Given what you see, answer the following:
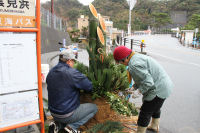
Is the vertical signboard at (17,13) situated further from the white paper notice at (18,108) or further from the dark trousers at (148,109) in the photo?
the dark trousers at (148,109)

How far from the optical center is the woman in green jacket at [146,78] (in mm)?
2396

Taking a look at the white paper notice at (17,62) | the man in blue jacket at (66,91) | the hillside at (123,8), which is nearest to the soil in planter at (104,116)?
the man in blue jacket at (66,91)

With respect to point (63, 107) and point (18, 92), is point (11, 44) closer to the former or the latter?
point (18, 92)

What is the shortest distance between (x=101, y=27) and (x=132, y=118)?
1.67 m

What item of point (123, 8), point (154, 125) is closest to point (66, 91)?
point (154, 125)

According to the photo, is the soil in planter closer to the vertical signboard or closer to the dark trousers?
the dark trousers

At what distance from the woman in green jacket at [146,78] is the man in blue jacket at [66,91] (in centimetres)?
61

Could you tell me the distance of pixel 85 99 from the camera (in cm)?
297

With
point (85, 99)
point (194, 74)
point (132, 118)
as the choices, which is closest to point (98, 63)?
point (85, 99)

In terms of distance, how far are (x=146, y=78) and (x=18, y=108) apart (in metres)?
1.60

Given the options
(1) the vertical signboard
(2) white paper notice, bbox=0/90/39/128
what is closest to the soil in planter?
(2) white paper notice, bbox=0/90/39/128

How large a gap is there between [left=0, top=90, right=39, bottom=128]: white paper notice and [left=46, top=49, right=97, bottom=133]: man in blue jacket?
28cm

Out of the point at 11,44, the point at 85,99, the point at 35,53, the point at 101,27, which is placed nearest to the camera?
the point at 11,44

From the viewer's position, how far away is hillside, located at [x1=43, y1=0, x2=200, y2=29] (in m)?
76.2
